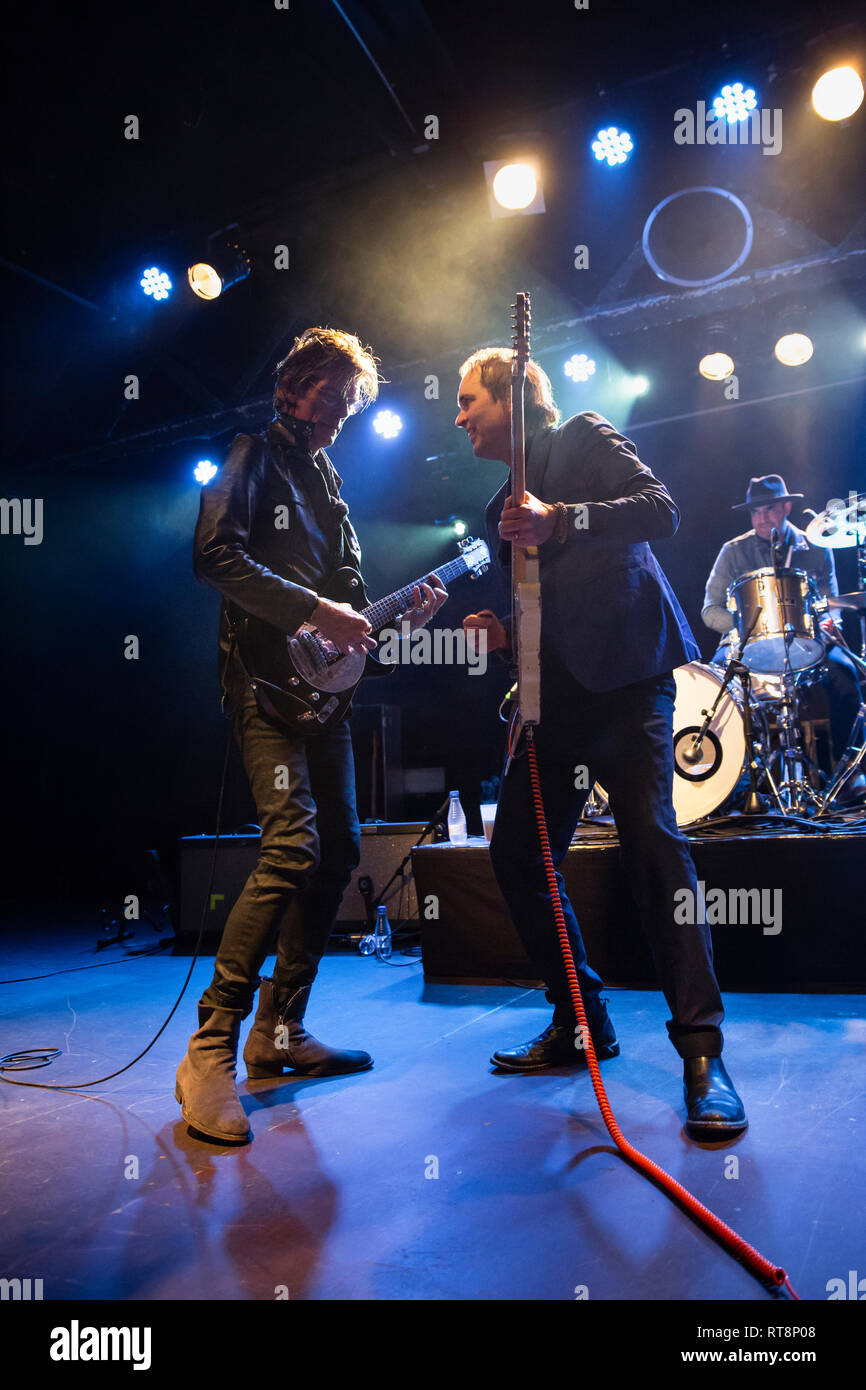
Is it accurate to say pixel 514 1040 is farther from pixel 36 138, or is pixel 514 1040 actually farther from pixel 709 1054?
pixel 36 138

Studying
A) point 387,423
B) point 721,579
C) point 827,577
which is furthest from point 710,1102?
point 387,423

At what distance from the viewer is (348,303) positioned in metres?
6.35

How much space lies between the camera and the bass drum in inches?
199

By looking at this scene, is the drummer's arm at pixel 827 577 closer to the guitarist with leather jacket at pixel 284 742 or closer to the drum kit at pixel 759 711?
the drum kit at pixel 759 711

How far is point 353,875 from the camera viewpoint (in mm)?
5562

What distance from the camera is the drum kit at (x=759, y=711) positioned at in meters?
5.08

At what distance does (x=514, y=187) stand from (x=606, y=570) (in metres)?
4.19

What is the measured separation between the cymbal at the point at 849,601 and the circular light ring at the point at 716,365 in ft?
7.60

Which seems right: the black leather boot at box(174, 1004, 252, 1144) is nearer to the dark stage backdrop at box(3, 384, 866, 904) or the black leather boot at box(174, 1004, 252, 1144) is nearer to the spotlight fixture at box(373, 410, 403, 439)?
the dark stage backdrop at box(3, 384, 866, 904)

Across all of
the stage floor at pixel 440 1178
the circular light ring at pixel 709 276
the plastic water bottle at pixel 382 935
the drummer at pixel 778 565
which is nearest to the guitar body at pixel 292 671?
the stage floor at pixel 440 1178

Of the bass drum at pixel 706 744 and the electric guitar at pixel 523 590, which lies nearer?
the electric guitar at pixel 523 590

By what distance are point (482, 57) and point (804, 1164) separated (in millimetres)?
5871

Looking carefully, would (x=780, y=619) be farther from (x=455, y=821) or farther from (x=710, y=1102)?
(x=710, y=1102)
